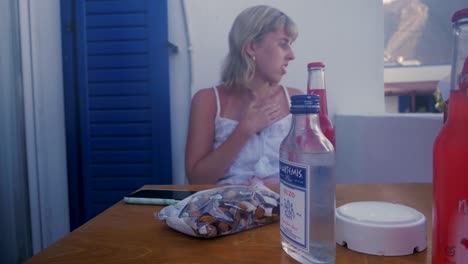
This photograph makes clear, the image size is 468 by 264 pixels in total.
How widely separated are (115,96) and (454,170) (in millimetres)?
1511

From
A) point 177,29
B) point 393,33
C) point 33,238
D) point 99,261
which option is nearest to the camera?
point 99,261

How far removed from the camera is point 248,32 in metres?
1.33

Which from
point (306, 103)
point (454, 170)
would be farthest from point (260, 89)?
point (454, 170)

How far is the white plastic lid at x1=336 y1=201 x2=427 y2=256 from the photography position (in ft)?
1.36

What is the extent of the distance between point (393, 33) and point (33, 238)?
201 cm

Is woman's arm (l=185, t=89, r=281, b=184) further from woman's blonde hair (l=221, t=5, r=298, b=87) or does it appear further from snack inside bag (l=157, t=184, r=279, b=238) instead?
snack inside bag (l=157, t=184, r=279, b=238)

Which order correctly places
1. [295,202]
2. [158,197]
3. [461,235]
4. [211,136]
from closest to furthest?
[461,235]
[295,202]
[158,197]
[211,136]

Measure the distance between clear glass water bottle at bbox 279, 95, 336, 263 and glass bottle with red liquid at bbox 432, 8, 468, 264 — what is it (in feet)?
0.34

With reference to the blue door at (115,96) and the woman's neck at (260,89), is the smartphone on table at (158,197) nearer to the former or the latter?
the woman's neck at (260,89)

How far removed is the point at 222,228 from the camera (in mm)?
502

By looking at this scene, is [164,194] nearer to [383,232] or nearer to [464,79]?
[383,232]

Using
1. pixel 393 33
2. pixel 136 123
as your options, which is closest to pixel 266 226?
pixel 136 123

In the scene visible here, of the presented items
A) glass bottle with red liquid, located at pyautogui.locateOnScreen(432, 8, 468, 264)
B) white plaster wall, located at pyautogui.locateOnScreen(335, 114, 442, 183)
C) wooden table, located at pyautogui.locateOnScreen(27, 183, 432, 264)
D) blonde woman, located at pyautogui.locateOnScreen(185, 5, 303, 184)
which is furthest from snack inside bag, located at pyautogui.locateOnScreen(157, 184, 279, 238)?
white plaster wall, located at pyautogui.locateOnScreen(335, 114, 442, 183)

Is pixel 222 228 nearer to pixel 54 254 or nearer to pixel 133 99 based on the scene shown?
pixel 54 254
